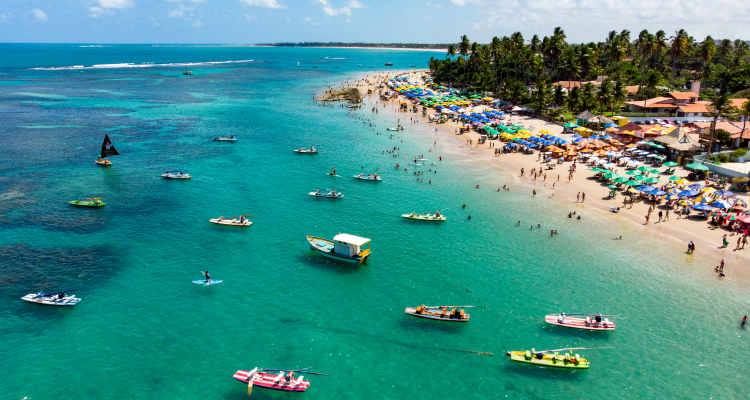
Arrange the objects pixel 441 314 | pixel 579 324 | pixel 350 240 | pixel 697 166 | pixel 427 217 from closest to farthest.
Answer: pixel 579 324 < pixel 441 314 < pixel 350 240 < pixel 427 217 < pixel 697 166

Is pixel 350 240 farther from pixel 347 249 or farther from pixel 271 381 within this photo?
pixel 271 381

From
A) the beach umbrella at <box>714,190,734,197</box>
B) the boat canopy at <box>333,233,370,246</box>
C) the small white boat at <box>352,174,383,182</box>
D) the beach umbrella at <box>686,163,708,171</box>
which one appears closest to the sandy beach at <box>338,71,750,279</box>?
the beach umbrella at <box>714,190,734,197</box>

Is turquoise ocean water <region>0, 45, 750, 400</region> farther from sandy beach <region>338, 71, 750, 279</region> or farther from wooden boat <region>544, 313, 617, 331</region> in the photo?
sandy beach <region>338, 71, 750, 279</region>

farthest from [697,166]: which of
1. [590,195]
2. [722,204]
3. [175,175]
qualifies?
[175,175]

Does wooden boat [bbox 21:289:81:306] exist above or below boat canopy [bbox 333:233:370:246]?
below

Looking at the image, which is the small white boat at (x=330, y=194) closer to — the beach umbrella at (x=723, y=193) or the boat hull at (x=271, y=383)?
the boat hull at (x=271, y=383)

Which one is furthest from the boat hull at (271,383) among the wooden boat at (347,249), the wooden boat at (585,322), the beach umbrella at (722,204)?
the beach umbrella at (722,204)
